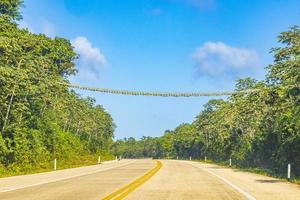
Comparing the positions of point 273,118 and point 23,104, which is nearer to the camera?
point 23,104

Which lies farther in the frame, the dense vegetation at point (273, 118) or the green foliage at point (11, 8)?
the green foliage at point (11, 8)

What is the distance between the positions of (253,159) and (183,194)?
5002 centimetres

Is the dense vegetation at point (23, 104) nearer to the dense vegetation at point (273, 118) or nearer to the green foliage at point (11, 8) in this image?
the green foliage at point (11, 8)

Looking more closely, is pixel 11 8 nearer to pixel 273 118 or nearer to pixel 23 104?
pixel 23 104

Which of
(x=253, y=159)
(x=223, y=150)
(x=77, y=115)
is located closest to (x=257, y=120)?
(x=253, y=159)

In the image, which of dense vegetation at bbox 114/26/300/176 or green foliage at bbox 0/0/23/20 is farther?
green foliage at bbox 0/0/23/20

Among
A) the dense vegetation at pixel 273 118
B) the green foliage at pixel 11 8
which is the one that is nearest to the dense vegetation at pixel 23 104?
the green foliage at pixel 11 8

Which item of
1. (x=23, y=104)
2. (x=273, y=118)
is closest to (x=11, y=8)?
(x=23, y=104)

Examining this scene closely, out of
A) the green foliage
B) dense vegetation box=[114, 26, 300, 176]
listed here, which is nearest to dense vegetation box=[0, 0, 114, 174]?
the green foliage

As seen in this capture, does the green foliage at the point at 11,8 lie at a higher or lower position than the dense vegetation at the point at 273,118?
higher

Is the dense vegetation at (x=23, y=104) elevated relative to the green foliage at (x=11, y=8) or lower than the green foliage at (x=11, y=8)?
lower

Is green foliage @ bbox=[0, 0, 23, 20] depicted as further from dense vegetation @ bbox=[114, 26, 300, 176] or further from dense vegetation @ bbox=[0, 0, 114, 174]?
dense vegetation @ bbox=[114, 26, 300, 176]

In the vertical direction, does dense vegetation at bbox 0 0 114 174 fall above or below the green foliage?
below

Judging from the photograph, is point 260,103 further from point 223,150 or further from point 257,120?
point 223,150
